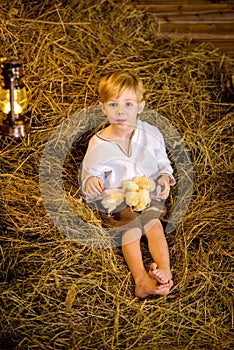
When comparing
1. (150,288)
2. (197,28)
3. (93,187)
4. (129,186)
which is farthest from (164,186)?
(197,28)

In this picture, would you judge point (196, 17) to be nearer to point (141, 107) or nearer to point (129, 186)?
point (141, 107)

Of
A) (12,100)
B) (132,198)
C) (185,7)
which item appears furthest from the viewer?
(185,7)

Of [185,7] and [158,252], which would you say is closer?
[158,252]

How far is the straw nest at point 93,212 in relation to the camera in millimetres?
1895

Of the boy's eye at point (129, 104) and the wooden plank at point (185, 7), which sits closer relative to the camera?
the boy's eye at point (129, 104)

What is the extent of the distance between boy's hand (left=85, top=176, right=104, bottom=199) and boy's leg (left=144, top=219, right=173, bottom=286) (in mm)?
172

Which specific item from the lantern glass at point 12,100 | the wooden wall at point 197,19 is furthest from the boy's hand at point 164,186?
the wooden wall at point 197,19

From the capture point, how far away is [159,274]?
1.95 m

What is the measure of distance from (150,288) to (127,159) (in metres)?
0.39

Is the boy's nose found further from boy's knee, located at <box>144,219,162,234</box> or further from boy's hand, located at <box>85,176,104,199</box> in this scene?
boy's knee, located at <box>144,219,162,234</box>

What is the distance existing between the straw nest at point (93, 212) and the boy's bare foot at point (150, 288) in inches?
0.8

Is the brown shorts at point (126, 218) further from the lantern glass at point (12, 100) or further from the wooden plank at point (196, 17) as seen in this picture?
the wooden plank at point (196, 17)

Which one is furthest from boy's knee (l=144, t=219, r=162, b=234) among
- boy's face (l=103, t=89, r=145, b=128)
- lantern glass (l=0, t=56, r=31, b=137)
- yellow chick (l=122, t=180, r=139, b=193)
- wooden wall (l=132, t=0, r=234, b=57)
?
wooden wall (l=132, t=0, r=234, b=57)

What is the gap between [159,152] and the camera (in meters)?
2.13
